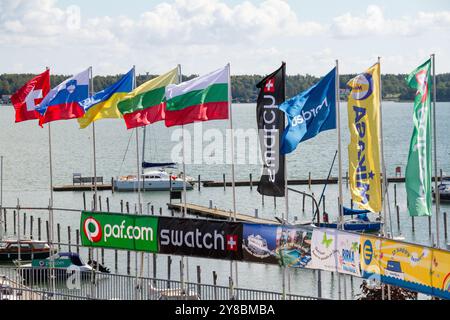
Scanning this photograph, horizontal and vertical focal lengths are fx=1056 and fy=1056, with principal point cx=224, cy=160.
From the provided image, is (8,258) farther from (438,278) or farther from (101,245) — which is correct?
(438,278)

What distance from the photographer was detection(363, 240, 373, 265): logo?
3041cm

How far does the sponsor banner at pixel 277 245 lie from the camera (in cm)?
3206

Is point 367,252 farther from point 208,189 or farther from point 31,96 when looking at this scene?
point 208,189

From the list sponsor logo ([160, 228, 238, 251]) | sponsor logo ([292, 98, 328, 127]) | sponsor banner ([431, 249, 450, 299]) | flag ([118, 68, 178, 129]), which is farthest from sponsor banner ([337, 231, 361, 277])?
flag ([118, 68, 178, 129])

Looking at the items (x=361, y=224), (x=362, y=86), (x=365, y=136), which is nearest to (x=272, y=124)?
(x=365, y=136)

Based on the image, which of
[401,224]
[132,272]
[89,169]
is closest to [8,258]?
[132,272]

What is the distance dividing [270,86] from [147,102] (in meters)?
6.00

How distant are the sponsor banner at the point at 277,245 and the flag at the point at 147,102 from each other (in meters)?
8.60

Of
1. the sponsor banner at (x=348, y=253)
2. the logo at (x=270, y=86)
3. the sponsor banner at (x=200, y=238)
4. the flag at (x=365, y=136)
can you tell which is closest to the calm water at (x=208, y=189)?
the flag at (x=365, y=136)

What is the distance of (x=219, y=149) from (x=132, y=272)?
10808 cm

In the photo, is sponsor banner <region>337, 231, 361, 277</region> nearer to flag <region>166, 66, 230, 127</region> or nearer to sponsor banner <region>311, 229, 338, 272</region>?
sponsor banner <region>311, 229, 338, 272</region>

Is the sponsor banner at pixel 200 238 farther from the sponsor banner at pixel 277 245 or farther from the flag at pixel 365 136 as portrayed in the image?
the flag at pixel 365 136

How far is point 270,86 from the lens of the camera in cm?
3606
